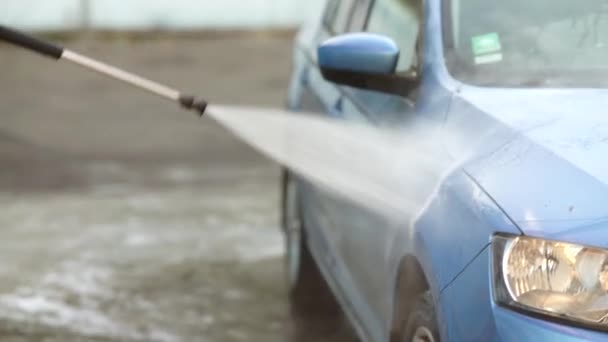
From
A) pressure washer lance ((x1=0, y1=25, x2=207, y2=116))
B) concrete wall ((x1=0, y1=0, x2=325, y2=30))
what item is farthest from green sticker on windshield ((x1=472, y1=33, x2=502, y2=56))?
concrete wall ((x1=0, y1=0, x2=325, y2=30))

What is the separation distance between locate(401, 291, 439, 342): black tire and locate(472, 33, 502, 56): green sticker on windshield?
0.92 meters

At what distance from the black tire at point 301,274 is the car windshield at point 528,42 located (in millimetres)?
1927

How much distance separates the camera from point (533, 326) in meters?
3.28

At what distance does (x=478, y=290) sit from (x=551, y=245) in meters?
0.23

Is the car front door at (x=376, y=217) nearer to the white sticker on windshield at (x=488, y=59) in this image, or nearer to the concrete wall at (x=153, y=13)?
the white sticker on windshield at (x=488, y=59)

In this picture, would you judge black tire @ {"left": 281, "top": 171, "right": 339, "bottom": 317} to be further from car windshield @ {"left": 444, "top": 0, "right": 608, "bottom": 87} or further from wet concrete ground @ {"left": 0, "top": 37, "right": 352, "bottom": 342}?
car windshield @ {"left": 444, "top": 0, "right": 608, "bottom": 87}


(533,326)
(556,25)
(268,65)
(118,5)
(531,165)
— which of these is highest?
(118,5)

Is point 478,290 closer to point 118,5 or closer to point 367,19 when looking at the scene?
point 367,19

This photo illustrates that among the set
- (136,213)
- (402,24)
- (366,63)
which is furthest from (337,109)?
(136,213)

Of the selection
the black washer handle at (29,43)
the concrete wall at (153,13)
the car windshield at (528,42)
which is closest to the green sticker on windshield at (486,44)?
the car windshield at (528,42)

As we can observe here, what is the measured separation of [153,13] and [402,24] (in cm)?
894

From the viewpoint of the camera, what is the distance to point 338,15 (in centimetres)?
611

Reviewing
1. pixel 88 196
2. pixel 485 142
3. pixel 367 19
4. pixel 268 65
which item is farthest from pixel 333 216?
pixel 268 65

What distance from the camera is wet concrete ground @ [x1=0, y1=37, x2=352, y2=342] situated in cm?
625
